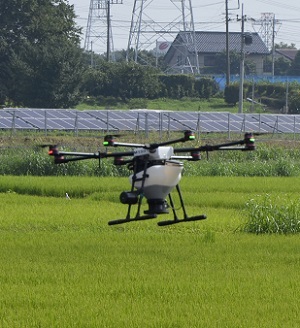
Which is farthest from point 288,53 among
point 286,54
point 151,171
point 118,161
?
point 151,171

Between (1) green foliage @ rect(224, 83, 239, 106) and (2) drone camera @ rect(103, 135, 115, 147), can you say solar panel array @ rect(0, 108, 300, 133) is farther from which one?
(2) drone camera @ rect(103, 135, 115, 147)

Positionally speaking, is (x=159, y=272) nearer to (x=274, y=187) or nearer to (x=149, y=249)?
(x=149, y=249)

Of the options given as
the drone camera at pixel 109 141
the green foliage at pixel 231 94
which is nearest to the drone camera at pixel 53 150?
the drone camera at pixel 109 141

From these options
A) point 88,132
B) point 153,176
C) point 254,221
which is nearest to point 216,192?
point 254,221

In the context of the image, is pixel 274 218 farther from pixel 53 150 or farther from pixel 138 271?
pixel 53 150

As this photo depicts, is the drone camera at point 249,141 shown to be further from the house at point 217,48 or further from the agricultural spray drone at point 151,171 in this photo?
the house at point 217,48

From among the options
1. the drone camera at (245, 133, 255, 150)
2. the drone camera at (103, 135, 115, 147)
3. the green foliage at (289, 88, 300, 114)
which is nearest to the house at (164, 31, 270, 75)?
the green foliage at (289, 88, 300, 114)
